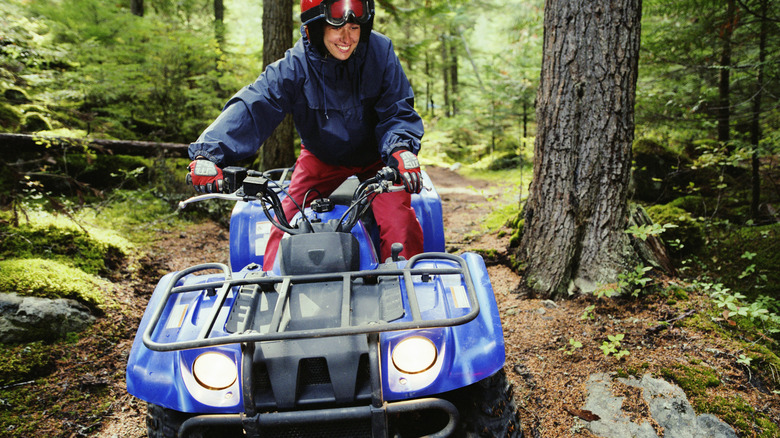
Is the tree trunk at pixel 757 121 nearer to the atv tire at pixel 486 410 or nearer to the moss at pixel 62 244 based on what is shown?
the atv tire at pixel 486 410

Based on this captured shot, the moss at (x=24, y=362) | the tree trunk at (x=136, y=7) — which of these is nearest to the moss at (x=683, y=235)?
the moss at (x=24, y=362)

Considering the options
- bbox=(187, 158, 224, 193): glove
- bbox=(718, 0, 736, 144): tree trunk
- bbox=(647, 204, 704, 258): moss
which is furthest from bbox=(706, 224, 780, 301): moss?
bbox=(187, 158, 224, 193): glove

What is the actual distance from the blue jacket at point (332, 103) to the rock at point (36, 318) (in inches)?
77.8

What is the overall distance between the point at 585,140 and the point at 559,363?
1557 millimetres

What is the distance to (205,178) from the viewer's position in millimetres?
2020

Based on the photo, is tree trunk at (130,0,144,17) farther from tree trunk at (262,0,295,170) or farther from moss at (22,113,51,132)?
tree trunk at (262,0,295,170)

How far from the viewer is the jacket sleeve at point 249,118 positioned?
220cm

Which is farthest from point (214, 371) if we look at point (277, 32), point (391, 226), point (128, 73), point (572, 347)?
point (128, 73)

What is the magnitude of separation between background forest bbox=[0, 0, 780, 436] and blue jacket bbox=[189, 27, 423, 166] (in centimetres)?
190

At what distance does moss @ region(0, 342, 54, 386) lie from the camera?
2625mm

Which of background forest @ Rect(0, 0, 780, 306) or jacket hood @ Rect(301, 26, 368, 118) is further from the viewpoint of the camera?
background forest @ Rect(0, 0, 780, 306)

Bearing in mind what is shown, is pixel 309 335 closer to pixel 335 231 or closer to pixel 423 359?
pixel 423 359

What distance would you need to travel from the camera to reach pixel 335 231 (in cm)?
206

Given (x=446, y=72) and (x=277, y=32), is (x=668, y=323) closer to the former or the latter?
(x=277, y=32)
